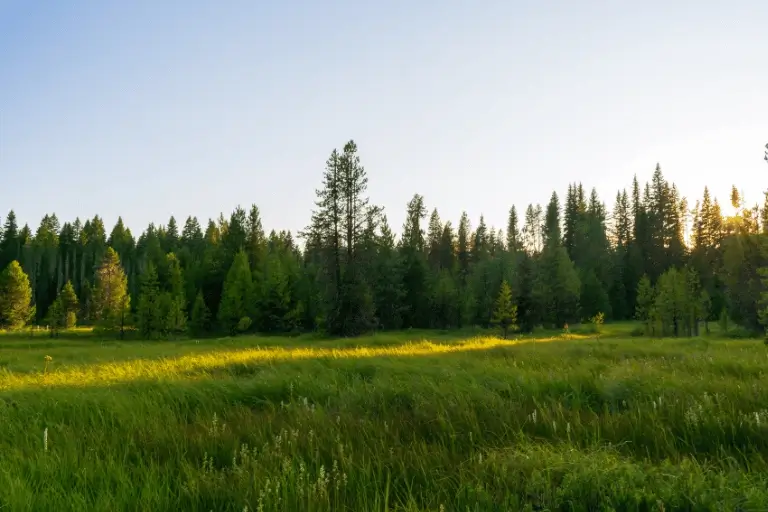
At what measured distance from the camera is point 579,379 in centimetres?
548

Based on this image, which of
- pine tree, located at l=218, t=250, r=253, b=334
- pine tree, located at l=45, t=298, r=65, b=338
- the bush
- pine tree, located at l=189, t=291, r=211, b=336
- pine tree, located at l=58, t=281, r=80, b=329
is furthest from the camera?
pine tree, located at l=58, t=281, r=80, b=329

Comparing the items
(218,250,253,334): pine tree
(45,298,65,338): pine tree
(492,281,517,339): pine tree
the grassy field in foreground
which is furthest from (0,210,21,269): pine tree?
the grassy field in foreground

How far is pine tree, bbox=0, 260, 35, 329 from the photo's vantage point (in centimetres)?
6112

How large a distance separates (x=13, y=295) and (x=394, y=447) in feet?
261

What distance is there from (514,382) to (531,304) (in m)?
58.7

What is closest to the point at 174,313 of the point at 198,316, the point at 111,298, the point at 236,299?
the point at 198,316

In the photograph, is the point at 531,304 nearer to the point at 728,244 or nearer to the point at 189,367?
the point at 728,244

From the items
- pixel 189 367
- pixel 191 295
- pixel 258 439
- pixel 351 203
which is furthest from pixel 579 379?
pixel 191 295

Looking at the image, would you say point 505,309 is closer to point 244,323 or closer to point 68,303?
point 244,323

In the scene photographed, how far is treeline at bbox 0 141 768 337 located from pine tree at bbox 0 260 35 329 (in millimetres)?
194

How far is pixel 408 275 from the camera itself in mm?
61062

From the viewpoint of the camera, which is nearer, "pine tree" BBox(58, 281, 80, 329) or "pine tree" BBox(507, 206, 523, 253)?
"pine tree" BBox(58, 281, 80, 329)

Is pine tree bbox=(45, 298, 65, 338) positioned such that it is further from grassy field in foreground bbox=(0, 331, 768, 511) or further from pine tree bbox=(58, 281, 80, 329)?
grassy field in foreground bbox=(0, 331, 768, 511)

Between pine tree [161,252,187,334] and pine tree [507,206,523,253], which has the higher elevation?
pine tree [507,206,523,253]
